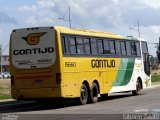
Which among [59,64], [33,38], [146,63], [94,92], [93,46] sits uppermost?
[33,38]

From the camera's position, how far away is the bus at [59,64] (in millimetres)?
21484

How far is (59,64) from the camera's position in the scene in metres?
21.4

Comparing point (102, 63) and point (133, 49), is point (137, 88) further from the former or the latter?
point (102, 63)

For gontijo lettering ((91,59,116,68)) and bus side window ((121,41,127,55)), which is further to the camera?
bus side window ((121,41,127,55))

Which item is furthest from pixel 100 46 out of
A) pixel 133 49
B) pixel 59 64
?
pixel 133 49

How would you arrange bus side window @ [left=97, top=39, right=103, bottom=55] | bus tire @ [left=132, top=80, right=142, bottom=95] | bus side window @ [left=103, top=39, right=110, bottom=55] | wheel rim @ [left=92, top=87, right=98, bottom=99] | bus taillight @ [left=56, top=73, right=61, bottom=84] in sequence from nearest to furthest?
bus taillight @ [left=56, top=73, right=61, bottom=84] < wheel rim @ [left=92, top=87, right=98, bottom=99] < bus side window @ [left=97, top=39, right=103, bottom=55] < bus side window @ [left=103, top=39, right=110, bottom=55] < bus tire @ [left=132, top=80, right=142, bottom=95]

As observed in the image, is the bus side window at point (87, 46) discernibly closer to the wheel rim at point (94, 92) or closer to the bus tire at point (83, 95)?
the bus tire at point (83, 95)

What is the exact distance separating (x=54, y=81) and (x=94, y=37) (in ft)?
14.6

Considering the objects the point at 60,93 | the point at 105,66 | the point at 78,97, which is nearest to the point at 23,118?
the point at 60,93

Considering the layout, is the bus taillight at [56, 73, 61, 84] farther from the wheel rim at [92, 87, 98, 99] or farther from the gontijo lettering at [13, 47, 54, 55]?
the wheel rim at [92, 87, 98, 99]

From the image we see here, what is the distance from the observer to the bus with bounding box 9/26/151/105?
70.5ft

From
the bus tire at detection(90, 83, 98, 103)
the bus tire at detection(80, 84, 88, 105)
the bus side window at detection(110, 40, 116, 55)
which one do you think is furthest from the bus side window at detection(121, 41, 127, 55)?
the bus tire at detection(80, 84, 88, 105)

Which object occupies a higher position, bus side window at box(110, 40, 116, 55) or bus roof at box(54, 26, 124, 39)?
bus roof at box(54, 26, 124, 39)

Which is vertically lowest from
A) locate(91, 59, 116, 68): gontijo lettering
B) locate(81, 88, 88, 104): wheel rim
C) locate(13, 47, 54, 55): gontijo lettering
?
locate(81, 88, 88, 104): wheel rim
